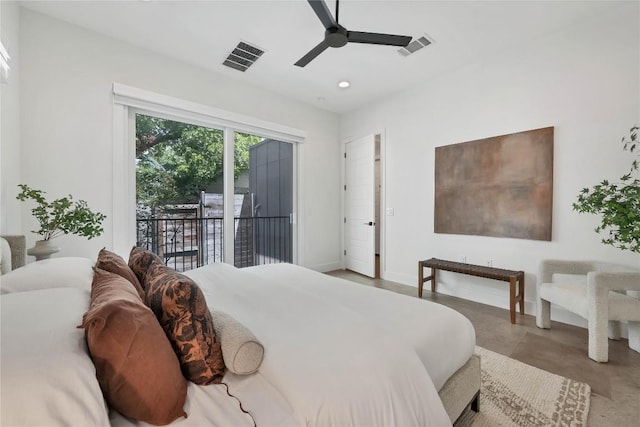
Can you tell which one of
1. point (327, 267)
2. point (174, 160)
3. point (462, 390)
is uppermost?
point (174, 160)

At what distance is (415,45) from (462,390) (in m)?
3.17

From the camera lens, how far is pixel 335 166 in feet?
16.8

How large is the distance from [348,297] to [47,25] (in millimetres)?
3628

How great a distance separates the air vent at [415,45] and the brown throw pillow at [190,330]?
3.13 metres

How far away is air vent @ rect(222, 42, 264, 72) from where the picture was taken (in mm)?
3090

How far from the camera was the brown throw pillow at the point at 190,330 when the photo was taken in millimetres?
922

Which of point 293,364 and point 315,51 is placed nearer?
point 293,364

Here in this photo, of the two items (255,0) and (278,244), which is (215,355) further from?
(278,244)

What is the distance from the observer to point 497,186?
3225 millimetres

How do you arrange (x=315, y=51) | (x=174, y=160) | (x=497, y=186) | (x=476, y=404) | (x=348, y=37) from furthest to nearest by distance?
(x=174, y=160)
(x=497, y=186)
(x=315, y=51)
(x=348, y=37)
(x=476, y=404)

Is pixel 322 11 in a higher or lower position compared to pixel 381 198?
higher

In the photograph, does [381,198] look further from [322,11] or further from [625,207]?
[322,11]

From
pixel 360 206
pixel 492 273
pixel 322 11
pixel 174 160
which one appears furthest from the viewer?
pixel 360 206

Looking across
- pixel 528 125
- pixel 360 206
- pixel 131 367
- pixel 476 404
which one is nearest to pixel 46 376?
pixel 131 367
